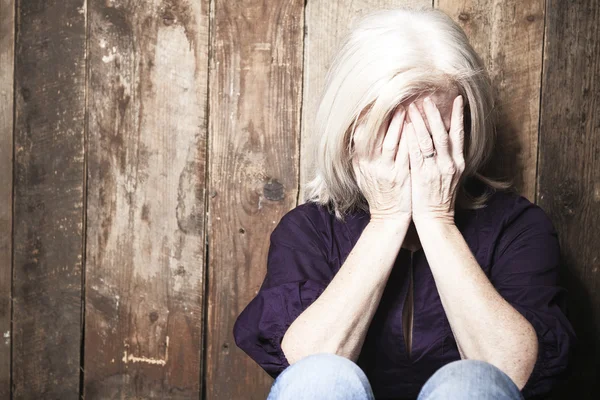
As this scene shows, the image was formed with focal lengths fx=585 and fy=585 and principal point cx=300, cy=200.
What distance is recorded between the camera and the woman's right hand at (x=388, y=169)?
3.41 ft

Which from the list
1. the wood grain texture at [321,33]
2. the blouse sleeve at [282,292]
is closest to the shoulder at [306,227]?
the blouse sleeve at [282,292]

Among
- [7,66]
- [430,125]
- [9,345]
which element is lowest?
[9,345]

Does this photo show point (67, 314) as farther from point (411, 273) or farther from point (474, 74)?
point (474, 74)

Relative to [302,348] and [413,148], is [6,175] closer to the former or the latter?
[302,348]

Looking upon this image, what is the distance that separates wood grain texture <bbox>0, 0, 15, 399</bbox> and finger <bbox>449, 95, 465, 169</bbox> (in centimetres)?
102

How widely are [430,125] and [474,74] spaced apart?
13 cm

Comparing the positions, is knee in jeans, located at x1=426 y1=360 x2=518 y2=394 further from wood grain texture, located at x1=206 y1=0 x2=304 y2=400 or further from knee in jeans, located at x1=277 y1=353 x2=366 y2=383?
wood grain texture, located at x1=206 y1=0 x2=304 y2=400

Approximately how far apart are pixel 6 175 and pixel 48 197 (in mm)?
122

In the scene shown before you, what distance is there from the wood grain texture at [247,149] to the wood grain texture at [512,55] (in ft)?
1.19

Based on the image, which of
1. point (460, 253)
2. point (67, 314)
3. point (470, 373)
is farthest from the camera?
point (67, 314)

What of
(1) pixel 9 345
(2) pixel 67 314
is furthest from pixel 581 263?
(1) pixel 9 345

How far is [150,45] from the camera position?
131cm

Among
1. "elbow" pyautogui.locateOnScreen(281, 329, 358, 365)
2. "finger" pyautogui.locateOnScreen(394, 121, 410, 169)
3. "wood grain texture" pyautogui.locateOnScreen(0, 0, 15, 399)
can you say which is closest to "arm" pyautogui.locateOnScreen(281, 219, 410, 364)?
"elbow" pyautogui.locateOnScreen(281, 329, 358, 365)

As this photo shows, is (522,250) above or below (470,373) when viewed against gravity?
above
